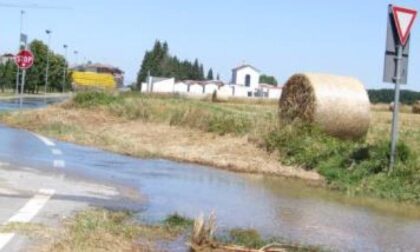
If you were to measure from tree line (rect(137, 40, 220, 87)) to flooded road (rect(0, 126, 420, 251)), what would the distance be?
5241 inches

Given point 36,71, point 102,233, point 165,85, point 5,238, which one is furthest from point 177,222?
point 165,85

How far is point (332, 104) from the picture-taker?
66.5 ft

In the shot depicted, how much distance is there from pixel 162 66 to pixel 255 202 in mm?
148008

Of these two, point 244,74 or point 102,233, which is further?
point 244,74

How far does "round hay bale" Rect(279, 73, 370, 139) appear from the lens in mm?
20062

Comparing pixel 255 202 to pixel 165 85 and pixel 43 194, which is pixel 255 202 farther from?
pixel 165 85

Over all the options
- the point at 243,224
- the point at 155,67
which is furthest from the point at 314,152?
the point at 155,67

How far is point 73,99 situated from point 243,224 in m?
23.8

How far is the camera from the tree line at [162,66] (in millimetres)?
157000

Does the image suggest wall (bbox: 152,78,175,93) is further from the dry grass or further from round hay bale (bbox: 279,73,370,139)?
round hay bale (bbox: 279,73,370,139)

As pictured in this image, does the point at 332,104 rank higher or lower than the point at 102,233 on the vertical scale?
higher

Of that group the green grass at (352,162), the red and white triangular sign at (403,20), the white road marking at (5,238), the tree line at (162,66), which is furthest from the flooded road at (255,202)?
the tree line at (162,66)

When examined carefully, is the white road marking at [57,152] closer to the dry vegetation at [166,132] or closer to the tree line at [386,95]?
the dry vegetation at [166,132]

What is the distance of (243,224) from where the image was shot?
9148mm
